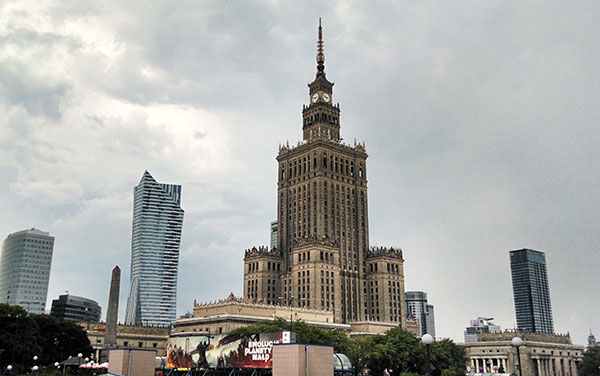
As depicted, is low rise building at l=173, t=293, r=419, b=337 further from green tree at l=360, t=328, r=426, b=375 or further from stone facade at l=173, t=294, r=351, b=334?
green tree at l=360, t=328, r=426, b=375

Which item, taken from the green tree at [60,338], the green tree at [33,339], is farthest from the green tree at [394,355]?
the green tree at [60,338]

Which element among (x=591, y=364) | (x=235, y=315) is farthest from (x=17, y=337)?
(x=591, y=364)

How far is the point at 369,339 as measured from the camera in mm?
140125

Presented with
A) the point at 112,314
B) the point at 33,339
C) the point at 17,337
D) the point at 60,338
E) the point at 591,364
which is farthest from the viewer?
the point at 591,364

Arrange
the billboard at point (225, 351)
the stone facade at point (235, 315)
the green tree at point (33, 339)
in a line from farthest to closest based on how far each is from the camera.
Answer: the stone facade at point (235, 315) < the green tree at point (33, 339) < the billboard at point (225, 351)

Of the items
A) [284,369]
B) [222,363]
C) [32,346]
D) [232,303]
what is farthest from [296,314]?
[284,369]

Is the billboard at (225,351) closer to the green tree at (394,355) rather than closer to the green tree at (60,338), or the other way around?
the green tree at (394,355)

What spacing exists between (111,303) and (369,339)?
64072 mm

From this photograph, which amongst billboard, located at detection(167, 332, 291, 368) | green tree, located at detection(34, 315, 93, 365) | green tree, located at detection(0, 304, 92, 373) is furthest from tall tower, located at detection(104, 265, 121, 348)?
billboard, located at detection(167, 332, 291, 368)

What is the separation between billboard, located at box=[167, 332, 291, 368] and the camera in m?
85.0

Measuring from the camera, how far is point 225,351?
9275cm

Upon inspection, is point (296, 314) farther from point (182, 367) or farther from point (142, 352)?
point (142, 352)

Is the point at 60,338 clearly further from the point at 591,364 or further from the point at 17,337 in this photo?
the point at 591,364

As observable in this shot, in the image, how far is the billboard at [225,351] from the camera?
279 ft
